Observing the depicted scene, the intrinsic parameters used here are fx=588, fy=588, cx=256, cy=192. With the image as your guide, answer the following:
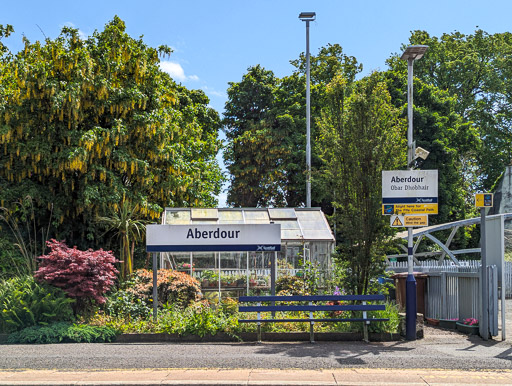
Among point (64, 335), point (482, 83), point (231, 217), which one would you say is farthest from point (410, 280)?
point (482, 83)

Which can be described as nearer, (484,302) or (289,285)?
(484,302)

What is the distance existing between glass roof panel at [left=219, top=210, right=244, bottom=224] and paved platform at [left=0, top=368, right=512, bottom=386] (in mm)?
11039

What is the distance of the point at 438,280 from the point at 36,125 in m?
14.8

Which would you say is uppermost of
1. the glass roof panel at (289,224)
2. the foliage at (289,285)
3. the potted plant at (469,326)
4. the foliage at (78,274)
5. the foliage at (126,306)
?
the glass roof panel at (289,224)

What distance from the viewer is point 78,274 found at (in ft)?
46.5

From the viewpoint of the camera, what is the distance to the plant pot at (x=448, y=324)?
588 inches

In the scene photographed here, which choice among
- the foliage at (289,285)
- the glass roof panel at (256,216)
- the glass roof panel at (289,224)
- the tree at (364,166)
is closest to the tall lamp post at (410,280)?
the tree at (364,166)

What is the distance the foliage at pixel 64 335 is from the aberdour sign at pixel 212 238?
2.43m

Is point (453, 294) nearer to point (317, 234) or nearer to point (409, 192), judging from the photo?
point (409, 192)

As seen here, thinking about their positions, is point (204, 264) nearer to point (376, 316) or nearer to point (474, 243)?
point (376, 316)

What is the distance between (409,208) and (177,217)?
9558 millimetres

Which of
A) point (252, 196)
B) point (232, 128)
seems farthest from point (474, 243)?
point (232, 128)

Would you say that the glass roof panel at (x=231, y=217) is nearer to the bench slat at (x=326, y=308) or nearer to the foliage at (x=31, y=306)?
the foliage at (x=31, y=306)

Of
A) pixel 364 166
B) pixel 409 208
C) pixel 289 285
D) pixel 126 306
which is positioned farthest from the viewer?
pixel 289 285
